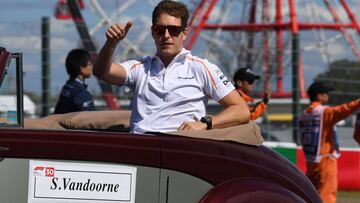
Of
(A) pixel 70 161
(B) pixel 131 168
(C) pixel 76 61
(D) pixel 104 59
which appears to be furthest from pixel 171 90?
(C) pixel 76 61

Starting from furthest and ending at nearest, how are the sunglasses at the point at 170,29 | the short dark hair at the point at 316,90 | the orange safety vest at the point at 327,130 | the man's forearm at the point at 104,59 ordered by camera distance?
the short dark hair at the point at 316,90, the orange safety vest at the point at 327,130, the sunglasses at the point at 170,29, the man's forearm at the point at 104,59

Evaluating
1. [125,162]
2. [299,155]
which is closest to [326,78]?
[299,155]

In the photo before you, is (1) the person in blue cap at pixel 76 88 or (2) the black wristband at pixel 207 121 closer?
(2) the black wristband at pixel 207 121

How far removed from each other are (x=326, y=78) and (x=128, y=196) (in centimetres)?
1040

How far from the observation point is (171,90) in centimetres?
514

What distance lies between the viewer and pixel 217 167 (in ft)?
15.0

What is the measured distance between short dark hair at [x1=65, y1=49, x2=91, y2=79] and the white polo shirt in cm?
348

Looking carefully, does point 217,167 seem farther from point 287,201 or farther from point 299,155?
point 299,155

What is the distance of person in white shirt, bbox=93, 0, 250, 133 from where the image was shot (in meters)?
5.12

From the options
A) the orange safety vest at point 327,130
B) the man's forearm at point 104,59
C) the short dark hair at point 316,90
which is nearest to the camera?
the man's forearm at point 104,59

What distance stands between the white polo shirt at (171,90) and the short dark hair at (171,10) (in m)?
0.20

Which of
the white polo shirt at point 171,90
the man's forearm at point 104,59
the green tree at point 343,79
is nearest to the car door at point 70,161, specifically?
the white polo shirt at point 171,90

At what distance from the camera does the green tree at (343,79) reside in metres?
14.5

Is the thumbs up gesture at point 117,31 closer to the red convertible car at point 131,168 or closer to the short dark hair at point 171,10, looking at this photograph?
the short dark hair at point 171,10
